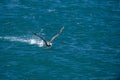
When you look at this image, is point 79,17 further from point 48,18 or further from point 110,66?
point 110,66

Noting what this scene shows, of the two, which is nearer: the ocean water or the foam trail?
the ocean water

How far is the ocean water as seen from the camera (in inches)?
2825

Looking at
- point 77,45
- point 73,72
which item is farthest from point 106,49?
point 73,72

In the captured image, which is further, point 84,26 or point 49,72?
point 84,26

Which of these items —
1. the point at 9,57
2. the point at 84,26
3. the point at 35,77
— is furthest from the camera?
the point at 84,26

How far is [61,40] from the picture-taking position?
8050cm

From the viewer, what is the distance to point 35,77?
6975 cm

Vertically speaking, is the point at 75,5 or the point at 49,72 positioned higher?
the point at 75,5

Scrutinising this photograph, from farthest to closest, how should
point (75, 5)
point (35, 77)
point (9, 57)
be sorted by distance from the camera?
point (75, 5) → point (9, 57) → point (35, 77)

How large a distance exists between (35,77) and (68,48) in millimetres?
10966

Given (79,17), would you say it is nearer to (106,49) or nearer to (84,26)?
(84,26)

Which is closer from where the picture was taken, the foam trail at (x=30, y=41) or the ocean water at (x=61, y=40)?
the ocean water at (x=61, y=40)

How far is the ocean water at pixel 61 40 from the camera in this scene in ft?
235

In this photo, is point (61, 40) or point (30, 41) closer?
point (30, 41)
